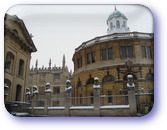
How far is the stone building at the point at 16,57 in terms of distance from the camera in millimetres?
5453

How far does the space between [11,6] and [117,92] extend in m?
6.69

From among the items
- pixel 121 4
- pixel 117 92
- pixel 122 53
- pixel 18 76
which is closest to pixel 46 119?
pixel 18 76

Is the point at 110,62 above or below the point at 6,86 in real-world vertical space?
above

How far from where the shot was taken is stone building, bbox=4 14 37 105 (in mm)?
5453

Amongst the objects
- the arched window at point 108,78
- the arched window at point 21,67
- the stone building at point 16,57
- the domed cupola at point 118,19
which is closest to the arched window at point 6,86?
the stone building at point 16,57

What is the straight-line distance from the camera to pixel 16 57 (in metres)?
6.34

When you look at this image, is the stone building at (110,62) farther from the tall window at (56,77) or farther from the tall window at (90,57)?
the tall window at (56,77)

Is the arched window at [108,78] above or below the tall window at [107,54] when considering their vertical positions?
below

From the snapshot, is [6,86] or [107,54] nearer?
[6,86]

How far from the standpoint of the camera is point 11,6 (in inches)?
206

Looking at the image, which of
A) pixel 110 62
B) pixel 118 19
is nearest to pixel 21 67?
pixel 110 62

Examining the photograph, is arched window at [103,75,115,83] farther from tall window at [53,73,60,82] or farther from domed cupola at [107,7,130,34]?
tall window at [53,73,60,82]

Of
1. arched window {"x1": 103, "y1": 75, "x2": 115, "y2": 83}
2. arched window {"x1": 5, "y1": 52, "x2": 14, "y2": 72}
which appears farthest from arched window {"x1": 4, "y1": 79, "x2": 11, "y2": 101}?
arched window {"x1": 103, "y1": 75, "x2": 115, "y2": 83}

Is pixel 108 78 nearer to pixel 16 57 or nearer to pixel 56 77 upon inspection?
pixel 56 77
